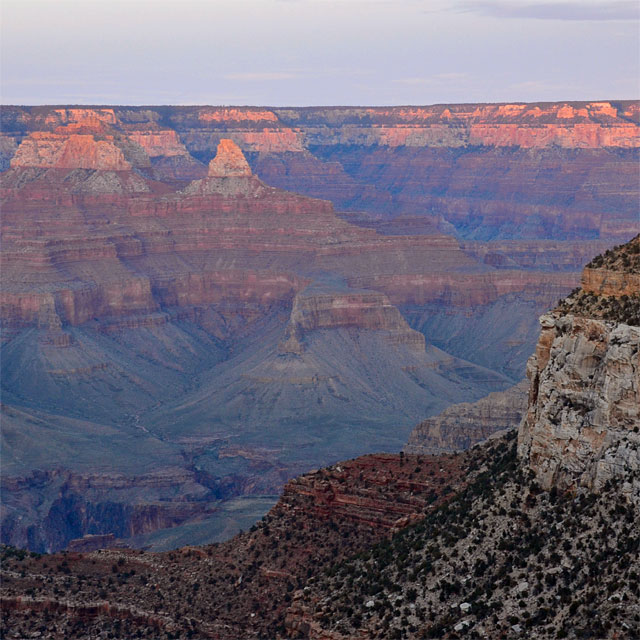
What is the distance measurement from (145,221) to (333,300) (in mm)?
32310

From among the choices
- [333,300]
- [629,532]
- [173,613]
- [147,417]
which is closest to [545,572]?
[629,532]

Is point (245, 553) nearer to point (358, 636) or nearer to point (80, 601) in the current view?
point (80, 601)

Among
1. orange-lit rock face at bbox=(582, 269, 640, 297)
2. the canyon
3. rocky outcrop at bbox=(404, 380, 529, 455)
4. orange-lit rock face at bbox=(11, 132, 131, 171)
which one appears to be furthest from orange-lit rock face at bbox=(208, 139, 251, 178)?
orange-lit rock face at bbox=(582, 269, 640, 297)

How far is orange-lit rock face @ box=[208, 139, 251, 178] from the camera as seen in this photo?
175375 mm

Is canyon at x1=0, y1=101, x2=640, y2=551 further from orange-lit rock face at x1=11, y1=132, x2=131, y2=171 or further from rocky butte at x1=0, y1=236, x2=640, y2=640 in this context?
rocky butte at x1=0, y1=236, x2=640, y2=640

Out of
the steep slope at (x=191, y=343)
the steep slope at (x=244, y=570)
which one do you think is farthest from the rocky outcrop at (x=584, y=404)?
the steep slope at (x=191, y=343)

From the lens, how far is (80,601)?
4525 centimetres

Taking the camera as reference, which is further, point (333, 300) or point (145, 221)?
point (145, 221)

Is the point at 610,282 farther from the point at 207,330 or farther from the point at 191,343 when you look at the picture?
the point at 207,330

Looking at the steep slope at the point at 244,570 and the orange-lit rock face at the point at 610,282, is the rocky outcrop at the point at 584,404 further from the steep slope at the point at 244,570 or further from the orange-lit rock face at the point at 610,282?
the steep slope at the point at 244,570

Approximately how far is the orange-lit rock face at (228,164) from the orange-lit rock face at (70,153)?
36.9 ft

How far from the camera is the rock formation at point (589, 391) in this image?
32.9 metres

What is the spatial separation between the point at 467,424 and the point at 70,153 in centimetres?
10504

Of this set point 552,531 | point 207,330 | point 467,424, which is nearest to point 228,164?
point 207,330
